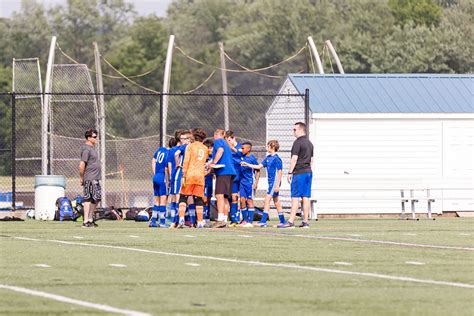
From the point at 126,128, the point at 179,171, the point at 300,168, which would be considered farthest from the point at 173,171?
the point at 126,128

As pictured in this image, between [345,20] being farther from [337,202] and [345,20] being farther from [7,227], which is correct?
[7,227]

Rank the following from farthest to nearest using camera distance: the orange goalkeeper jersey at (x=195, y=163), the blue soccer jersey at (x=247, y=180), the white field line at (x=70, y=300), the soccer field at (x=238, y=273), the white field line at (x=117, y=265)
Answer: the blue soccer jersey at (x=247, y=180)
the orange goalkeeper jersey at (x=195, y=163)
the white field line at (x=117, y=265)
the soccer field at (x=238, y=273)
the white field line at (x=70, y=300)

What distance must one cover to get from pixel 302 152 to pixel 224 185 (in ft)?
4.98

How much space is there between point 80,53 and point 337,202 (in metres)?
73.5

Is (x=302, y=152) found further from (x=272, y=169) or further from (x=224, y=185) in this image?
(x=272, y=169)

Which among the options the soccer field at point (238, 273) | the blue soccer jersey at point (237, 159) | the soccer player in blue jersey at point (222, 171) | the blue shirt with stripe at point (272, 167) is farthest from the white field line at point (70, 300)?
the blue shirt with stripe at point (272, 167)

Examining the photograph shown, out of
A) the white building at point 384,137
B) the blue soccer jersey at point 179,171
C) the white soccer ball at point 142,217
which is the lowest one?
the white soccer ball at point 142,217

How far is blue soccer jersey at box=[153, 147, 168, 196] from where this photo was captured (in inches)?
998

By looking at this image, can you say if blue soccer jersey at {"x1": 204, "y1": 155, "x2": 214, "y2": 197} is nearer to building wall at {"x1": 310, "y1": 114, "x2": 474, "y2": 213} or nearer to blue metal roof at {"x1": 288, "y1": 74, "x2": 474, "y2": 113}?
A: building wall at {"x1": 310, "y1": 114, "x2": 474, "y2": 213}

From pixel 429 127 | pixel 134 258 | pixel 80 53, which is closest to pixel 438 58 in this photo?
pixel 80 53

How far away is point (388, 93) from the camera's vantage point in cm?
3388

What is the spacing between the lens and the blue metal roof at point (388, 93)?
32912 millimetres

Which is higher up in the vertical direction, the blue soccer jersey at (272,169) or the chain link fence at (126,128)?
the chain link fence at (126,128)

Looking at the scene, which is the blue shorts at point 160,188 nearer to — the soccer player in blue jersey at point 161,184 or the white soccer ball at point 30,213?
the soccer player in blue jersey at point 161,184
